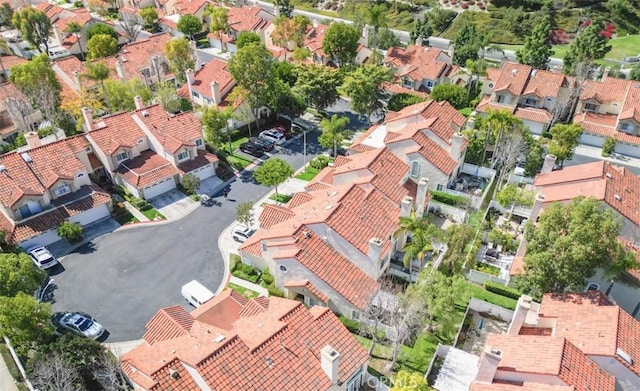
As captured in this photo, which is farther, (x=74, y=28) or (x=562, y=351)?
(x=74, y=28)

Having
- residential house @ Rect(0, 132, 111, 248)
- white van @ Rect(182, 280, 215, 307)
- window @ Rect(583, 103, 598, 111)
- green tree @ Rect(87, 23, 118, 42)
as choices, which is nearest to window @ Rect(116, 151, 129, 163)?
residential house @ Rect(0, 132, 111, 248)

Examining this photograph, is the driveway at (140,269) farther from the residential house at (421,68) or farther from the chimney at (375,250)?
the residential house at (421,68)

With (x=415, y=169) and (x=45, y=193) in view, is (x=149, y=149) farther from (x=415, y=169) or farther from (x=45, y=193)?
(x=415, y=169)

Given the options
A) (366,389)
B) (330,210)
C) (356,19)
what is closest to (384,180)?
(330,210)

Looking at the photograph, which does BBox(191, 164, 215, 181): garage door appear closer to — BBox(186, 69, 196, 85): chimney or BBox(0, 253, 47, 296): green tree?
BBox(186, 69, 196, 85): chimney

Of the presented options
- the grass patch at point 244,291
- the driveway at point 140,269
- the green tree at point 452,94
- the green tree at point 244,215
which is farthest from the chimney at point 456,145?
the grass patch at point 244,291

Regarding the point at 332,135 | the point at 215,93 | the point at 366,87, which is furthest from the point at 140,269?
the point at 366,87
